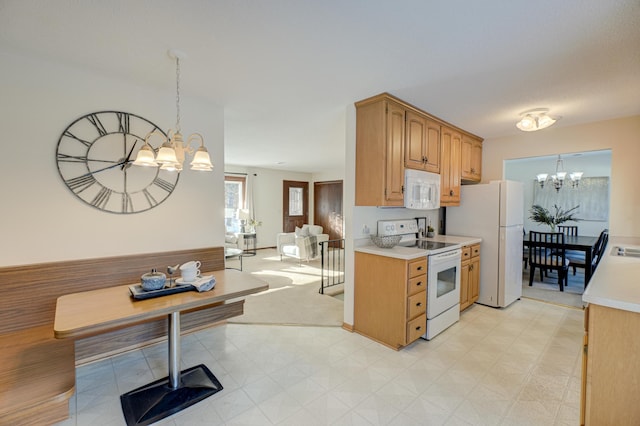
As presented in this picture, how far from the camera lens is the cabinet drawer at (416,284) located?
252 centimetres

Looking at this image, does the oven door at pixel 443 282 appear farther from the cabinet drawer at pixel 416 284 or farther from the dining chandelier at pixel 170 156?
the dining chandelier at pixel 170 156

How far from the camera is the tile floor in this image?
5.77 ft

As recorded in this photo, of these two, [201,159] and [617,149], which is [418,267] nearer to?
[201,159]

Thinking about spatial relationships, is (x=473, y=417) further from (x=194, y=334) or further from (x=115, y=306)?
(x=194, y=334)

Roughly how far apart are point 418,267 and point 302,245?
3656 mm

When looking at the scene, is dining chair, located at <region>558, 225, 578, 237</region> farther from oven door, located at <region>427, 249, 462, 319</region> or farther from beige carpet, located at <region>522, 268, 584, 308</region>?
oven door, located at <region>427, 249, 462, 319</region>

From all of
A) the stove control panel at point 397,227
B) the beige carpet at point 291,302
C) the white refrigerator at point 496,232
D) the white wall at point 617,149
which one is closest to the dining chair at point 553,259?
the white refrigerator at point 496,232

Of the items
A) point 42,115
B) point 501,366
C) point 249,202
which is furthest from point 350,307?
point 249,202

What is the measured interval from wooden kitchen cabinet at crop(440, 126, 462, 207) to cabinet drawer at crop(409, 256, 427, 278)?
3.78ft

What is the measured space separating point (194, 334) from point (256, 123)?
2538mm

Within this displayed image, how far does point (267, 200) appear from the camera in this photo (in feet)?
26.2

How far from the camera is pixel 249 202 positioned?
751cm

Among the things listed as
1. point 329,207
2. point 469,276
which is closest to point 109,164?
point 469,276

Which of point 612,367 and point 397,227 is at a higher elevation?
point 397,227
